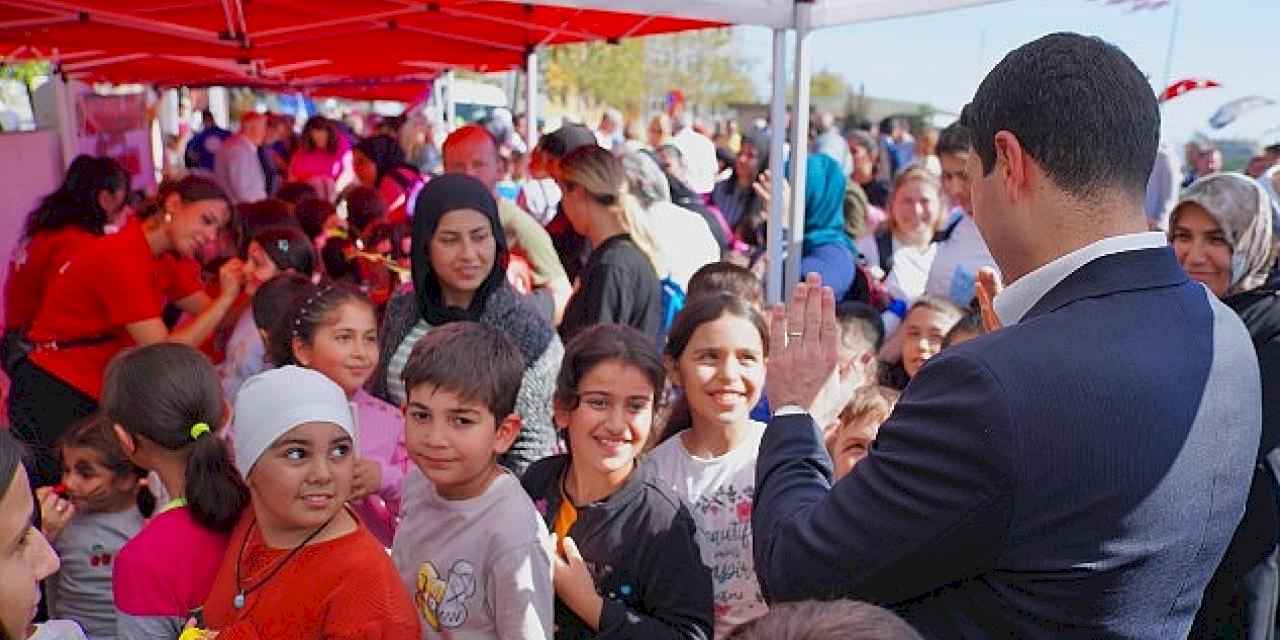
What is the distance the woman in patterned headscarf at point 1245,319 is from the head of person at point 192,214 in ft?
11.2

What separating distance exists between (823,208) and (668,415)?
2334 mm

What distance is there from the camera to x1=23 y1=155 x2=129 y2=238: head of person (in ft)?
14.6

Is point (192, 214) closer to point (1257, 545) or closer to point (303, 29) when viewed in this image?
point (303, 29)

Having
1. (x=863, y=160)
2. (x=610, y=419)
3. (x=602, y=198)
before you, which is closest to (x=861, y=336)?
(x=602, y=198)

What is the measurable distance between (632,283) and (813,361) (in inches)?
79.6

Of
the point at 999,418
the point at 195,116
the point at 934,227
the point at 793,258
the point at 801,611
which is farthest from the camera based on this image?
the point at 195,116

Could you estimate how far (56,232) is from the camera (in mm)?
4418

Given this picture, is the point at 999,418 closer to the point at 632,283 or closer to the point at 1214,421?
the point at 1214,421

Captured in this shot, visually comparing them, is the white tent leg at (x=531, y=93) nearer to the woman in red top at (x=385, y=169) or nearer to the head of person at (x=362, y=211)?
the woman in red top at (x=385, y=169)

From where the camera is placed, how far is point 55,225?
175 inches

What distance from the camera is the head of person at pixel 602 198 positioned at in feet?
12.8

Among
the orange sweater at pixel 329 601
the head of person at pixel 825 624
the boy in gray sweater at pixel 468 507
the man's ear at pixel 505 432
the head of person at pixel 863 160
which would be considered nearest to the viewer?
the head of person at pixel 825 624

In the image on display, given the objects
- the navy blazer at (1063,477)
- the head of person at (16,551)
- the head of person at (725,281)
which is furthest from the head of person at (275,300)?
the navy blazer at (1063,477)

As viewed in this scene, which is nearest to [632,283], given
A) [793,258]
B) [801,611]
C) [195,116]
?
[793,258]
